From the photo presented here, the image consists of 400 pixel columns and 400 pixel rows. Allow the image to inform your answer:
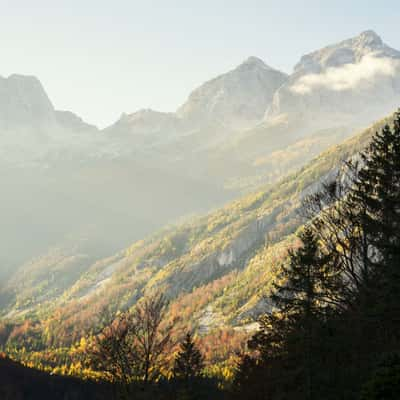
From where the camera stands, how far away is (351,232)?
27.8 metres

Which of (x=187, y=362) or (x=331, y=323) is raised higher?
(x=331, y=323)

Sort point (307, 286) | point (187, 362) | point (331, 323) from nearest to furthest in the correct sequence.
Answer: point (331, 323) < point (307, 286) < point (187, 362)

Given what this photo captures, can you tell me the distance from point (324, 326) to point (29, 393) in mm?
136088

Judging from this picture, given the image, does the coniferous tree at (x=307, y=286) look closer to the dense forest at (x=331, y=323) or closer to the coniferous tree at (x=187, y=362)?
the dense forest at (x=331, y=323)

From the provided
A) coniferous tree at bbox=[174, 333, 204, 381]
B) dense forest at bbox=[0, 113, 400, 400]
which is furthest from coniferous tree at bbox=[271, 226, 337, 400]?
coniferous tree at bbox=[174, 333, 204, 381]

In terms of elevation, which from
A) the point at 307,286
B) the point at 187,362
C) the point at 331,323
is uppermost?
the point at 307,286

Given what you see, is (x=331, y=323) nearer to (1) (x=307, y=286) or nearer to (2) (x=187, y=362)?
(1) (x=307, y=286)

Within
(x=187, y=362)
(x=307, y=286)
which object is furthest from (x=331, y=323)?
(x=187, y=362)

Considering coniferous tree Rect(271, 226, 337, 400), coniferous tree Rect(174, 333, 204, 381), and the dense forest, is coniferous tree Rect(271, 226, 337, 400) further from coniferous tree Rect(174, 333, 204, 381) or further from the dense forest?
coniferous tree Rect(174, 333, 204, 381)

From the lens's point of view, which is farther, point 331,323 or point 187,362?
point 187,362

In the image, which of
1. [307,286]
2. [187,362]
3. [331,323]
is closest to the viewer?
[331,323]

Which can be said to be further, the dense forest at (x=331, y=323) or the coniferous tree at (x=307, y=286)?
the coniferous tree at (x=307, y=286)

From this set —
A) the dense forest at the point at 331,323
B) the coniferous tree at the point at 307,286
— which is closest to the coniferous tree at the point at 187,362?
the dense forest at the point at 331,323

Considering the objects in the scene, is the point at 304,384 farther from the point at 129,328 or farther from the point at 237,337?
the point at 237,337
